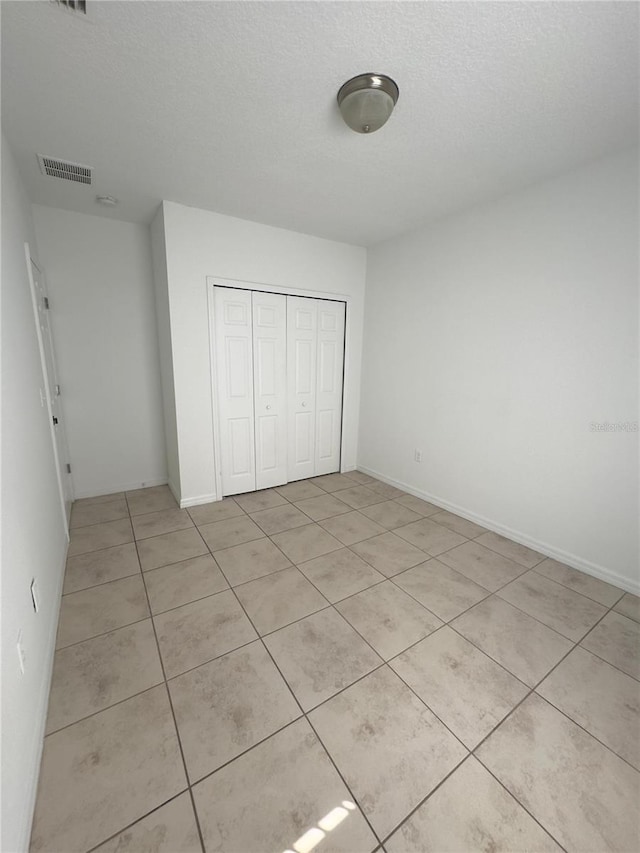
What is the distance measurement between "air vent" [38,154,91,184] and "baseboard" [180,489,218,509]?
2640 millimetres

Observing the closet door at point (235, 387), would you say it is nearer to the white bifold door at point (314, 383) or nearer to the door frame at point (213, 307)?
the door frame at point (213, 307)

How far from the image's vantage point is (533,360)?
2.54 m

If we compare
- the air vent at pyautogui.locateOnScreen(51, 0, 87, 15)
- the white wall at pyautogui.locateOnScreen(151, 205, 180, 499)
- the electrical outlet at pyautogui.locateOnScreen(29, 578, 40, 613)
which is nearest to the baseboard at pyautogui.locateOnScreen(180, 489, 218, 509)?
the white wall at pyautogui.locateOnScreen(151, 205, 180, 499)

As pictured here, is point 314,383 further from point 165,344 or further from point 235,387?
point 165,344

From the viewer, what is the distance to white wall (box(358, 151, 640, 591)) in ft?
7.06

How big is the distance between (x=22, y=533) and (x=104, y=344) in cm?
241

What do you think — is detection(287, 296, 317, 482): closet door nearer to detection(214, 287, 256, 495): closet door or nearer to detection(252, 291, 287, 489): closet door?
detection(252, 291, 287, 489): closet door

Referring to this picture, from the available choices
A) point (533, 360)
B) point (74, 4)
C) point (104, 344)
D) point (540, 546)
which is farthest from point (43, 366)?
point (540, 546)

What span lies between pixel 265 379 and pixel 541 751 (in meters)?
3.18

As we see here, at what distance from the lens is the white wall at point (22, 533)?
1060 mm

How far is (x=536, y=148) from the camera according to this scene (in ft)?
6.61

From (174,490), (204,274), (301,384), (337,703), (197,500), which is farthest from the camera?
(301,384)

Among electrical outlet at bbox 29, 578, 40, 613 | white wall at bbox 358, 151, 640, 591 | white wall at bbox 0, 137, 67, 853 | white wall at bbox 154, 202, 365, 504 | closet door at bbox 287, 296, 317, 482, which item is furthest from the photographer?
closet door at bbox 287, 296, 317, 482

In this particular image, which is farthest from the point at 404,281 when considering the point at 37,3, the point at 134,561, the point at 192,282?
the point at 134,561
